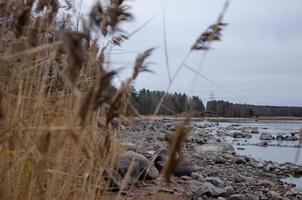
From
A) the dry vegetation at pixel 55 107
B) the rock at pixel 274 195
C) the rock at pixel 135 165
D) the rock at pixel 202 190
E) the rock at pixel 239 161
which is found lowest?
the rock at pixel 274 195

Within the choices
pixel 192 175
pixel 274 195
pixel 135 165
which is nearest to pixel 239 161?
pixel 274 195

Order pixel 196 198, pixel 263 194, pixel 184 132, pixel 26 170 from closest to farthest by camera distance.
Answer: pixel 184 132
pixel 26 170
pixel 196 198
pixel 263 194

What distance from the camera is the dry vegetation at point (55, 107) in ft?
4.56

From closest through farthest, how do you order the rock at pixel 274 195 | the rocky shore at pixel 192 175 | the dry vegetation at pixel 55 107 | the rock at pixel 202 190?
1. the dry vegetation at pixel 55 107
2. the rocky shore at pixel 192 175
3. the rock at pixel 202 190
4. the rock at pixel 274 195

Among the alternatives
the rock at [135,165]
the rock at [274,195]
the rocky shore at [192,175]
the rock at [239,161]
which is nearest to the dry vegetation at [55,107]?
the rocky shore at [192,175]

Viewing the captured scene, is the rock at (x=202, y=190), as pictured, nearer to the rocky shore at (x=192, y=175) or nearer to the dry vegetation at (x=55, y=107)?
the rocky shore at (x=192, y=175)

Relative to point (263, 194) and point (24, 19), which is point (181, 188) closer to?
point (263, 194)

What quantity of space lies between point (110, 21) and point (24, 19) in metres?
0.33

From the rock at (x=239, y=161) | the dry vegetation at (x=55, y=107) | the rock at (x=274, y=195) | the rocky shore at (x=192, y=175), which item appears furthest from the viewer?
the rock at (x=239, y=161)

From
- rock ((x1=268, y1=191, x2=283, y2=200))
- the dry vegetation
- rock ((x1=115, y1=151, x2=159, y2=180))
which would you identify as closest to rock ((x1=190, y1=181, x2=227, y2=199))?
rock ((x1=115, y1=151, x2=159, y2=180))

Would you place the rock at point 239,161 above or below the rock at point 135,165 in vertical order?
below

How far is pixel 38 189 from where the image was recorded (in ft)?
6.63

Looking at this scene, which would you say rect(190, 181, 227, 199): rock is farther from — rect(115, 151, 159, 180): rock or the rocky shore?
rect(115, 151, 159, 180): rock

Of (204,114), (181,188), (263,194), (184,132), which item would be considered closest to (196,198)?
(181,188)
